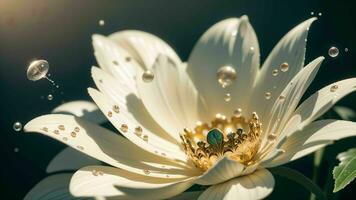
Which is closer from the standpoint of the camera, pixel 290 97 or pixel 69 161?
pixel 290 97

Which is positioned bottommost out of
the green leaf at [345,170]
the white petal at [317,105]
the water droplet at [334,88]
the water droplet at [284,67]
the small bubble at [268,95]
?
the green leaf at [345,170]

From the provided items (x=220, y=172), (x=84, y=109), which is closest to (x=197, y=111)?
(x=84, y=109)

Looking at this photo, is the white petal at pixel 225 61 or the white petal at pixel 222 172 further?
the white petal at pixel 225 61

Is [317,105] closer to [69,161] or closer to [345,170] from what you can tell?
[345,170]

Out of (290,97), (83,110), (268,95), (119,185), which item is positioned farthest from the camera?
(83,110)

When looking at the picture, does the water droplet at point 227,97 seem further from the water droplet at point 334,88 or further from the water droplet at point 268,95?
the water droplet at point 334,88

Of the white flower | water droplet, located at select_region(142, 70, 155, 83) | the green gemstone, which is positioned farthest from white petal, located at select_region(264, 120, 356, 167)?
water droplet, located at select_region(142, 70, 155, 83)

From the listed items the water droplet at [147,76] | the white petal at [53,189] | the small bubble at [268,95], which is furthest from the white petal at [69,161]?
the small bubble at [268,95]

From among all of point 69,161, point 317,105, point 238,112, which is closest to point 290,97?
point 317,105
